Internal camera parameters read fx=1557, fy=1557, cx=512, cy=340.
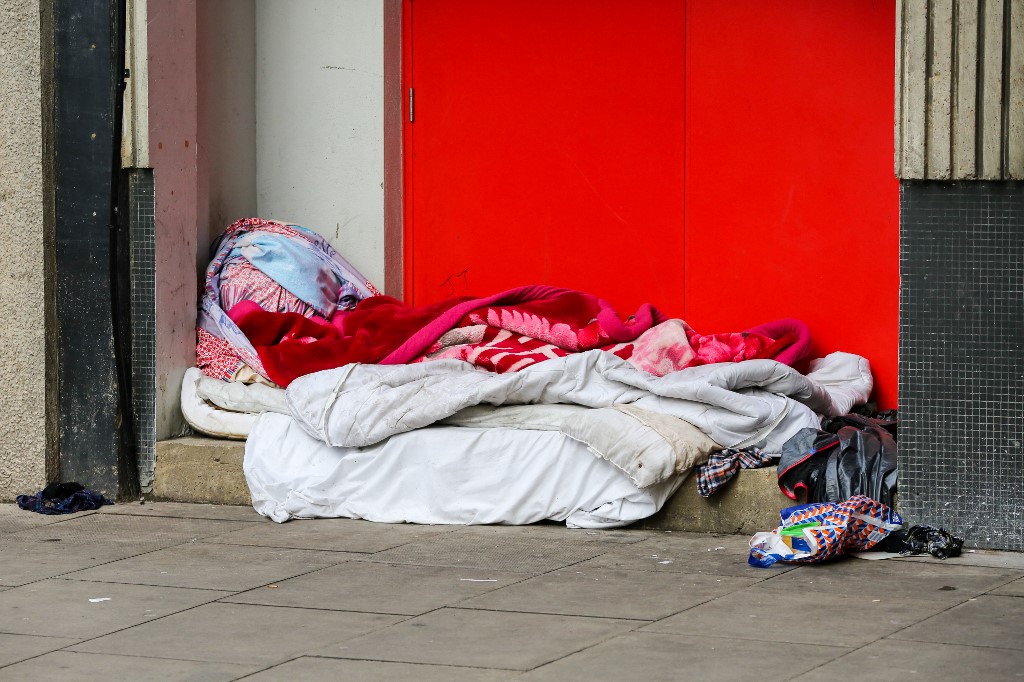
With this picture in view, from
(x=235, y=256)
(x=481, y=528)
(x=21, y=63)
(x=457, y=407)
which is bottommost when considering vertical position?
(x=481, y=528)

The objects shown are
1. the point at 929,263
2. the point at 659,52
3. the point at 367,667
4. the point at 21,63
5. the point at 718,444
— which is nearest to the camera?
the point at 367,667

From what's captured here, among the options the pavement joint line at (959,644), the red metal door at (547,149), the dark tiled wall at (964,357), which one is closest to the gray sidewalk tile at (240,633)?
the pavement joint line at (959,644)

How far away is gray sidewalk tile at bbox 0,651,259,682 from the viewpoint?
429cm

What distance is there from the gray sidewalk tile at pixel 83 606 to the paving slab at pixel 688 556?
1514 millimetres

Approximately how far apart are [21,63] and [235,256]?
1.35 metres

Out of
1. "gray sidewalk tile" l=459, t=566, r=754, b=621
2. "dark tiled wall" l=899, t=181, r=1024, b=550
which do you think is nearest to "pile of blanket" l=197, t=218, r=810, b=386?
"dark tiled wall" l=899, t=181, r=1024, b=550

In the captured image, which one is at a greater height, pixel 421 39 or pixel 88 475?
pixel 421 39

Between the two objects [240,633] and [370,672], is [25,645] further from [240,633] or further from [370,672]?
[370,672]

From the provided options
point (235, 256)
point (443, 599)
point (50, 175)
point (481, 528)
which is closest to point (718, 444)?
point (481, 528)

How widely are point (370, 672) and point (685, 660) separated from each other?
0.89m

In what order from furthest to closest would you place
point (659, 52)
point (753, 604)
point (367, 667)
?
point (659, 52), point (753, 604), point (367, 667)

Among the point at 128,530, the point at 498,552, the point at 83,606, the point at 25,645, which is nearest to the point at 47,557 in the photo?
the point at 128,530

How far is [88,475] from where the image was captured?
718 centimetres

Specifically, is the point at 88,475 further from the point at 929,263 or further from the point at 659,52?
the point at 929,263
